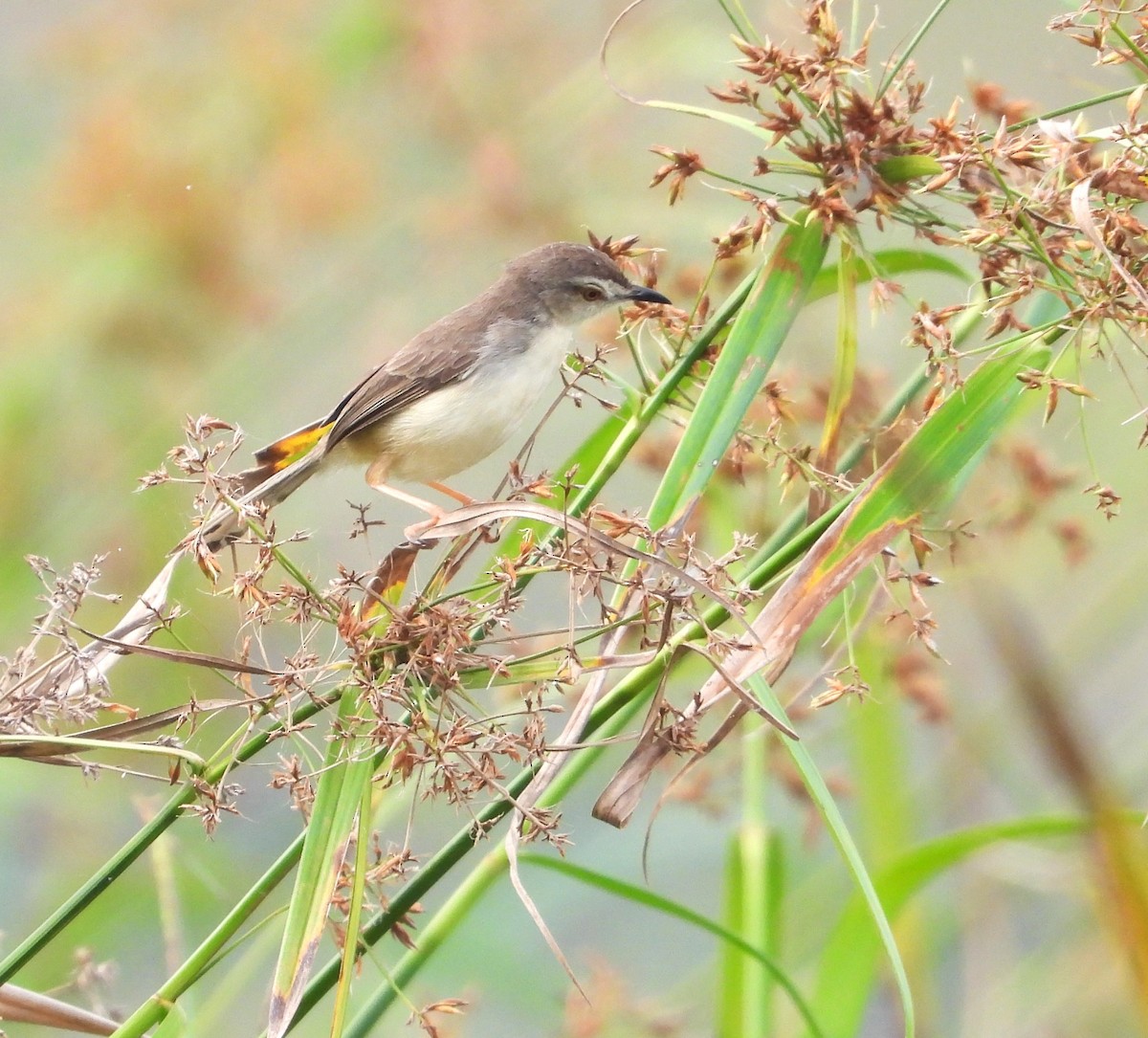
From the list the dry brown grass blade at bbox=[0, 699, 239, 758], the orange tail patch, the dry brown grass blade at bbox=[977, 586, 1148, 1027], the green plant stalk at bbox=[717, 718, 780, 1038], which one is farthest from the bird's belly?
the dry brown grass blade at bbox=[977, 586, 1148, 1027]

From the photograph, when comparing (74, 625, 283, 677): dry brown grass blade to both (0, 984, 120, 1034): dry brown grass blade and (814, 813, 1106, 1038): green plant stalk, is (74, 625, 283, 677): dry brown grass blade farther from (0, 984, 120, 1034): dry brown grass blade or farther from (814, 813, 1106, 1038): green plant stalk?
(814, 813, 1106, 1038): green plant stalk

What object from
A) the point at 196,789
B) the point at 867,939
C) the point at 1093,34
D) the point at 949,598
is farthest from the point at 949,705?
the point at 196,789

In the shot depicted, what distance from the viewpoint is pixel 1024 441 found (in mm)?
3133

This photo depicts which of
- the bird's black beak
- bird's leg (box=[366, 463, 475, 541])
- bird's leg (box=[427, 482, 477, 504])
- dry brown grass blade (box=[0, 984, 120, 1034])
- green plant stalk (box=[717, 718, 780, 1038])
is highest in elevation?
the bird's black beak

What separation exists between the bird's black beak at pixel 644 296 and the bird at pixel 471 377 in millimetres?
20

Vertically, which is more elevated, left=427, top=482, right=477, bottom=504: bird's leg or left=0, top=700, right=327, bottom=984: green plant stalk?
left=427, top=482, right=477, bottom=504: bird's leg

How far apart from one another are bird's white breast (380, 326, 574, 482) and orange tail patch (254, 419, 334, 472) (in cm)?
28

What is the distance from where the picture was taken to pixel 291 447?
3000 mm

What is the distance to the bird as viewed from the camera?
130 inches

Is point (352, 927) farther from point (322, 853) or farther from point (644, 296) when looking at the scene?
point (644, 296)

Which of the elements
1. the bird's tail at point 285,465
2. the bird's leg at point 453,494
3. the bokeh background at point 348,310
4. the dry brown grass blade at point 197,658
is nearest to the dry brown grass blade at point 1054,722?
the dry brown grass blade at point 197,658

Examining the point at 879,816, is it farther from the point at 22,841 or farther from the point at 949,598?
the point at 22,841

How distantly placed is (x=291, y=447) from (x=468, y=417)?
0.50 m

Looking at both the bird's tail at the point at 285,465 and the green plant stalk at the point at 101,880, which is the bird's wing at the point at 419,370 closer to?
the bird's tail at the point at 285,465
